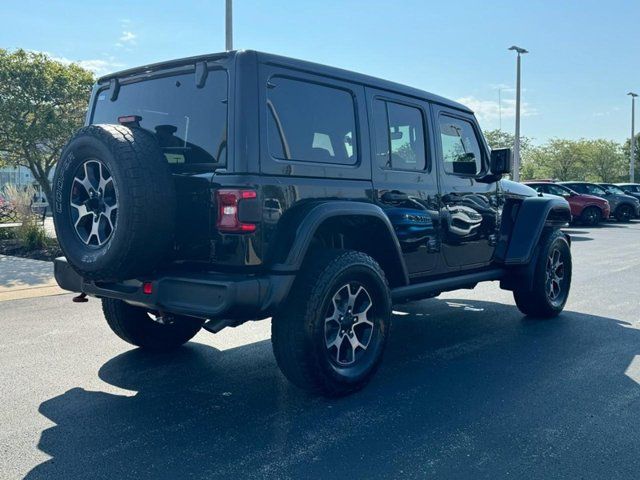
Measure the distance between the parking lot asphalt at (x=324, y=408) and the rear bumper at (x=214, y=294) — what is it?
2.13ft

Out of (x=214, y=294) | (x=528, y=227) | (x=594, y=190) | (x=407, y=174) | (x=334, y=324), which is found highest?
(x=407, y=174)

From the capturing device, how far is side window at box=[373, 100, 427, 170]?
4395 millimetres

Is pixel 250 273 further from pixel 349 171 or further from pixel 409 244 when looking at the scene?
pixel 409 244

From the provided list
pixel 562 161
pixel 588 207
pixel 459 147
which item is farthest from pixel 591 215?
pixel 562 161

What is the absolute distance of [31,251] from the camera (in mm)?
11219

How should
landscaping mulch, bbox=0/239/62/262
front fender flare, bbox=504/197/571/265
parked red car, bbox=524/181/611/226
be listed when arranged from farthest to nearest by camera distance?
parked red car, bbox=524/181/611/226 < landscaping mulch, bbox=0/239/62/262 < front fender flare, bbox=504/197/571/265

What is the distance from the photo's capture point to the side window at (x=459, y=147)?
202 inches

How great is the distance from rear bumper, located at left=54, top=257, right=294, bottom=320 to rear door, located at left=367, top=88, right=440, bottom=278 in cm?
122

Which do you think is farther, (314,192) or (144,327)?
(144,327)

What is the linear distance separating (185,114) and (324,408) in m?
1.99

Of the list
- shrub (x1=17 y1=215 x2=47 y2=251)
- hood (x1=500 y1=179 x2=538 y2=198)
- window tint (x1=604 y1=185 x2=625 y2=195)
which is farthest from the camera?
window tint (x1=604 y1=185 x2=625 y2=195)

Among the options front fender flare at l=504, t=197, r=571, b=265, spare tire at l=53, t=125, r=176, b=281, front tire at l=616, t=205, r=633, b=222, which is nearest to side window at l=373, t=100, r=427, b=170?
front fender flare at l=504, t=197, r=571, b=265

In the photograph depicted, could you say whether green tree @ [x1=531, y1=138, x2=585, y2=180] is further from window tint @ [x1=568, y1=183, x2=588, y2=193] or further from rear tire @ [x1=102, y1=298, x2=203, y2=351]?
rear tire @ [x1=102, y1=298, x2=203, y2=351]

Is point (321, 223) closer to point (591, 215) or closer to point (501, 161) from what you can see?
point (501, 161)
